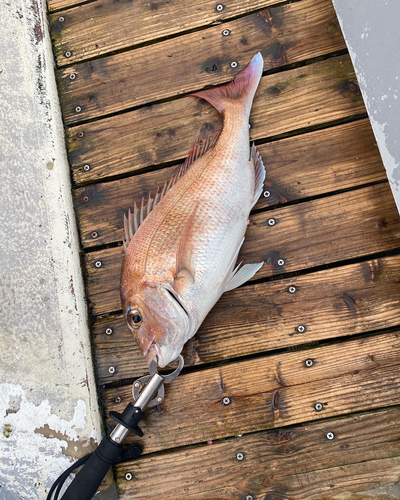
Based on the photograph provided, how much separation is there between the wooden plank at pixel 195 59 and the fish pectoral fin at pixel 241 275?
1.13 m

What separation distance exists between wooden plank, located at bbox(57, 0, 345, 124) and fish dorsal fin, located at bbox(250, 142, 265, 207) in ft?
1.74

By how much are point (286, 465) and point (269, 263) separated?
1041 mm

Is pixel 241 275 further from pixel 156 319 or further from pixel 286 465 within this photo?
pixel 286 465

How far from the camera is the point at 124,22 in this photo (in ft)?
8.76

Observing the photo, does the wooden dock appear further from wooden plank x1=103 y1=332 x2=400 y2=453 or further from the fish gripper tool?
the fish gripper tool

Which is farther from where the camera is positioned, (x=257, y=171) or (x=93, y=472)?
(x=257, y=171)

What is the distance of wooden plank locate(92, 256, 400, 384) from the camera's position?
7.19 ft

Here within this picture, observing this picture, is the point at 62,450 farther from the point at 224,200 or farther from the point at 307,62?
the point at 307,62

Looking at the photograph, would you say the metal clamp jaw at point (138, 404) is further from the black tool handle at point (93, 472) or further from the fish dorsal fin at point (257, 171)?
the fish dorsal fin at point (257, 171)

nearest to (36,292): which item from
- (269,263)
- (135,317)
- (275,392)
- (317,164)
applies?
(135,317)

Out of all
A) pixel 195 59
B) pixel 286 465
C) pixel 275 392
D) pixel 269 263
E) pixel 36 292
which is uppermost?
pixel 195 59

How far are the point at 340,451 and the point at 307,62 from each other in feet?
7.03

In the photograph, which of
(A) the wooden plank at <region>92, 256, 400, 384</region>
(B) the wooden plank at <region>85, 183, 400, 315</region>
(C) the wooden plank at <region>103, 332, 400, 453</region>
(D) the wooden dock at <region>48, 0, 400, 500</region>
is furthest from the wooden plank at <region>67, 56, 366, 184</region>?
(C) the wooden plank at <region>103, 332, 400, 453</region>

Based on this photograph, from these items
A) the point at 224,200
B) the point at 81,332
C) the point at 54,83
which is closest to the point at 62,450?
the point at 81,332
